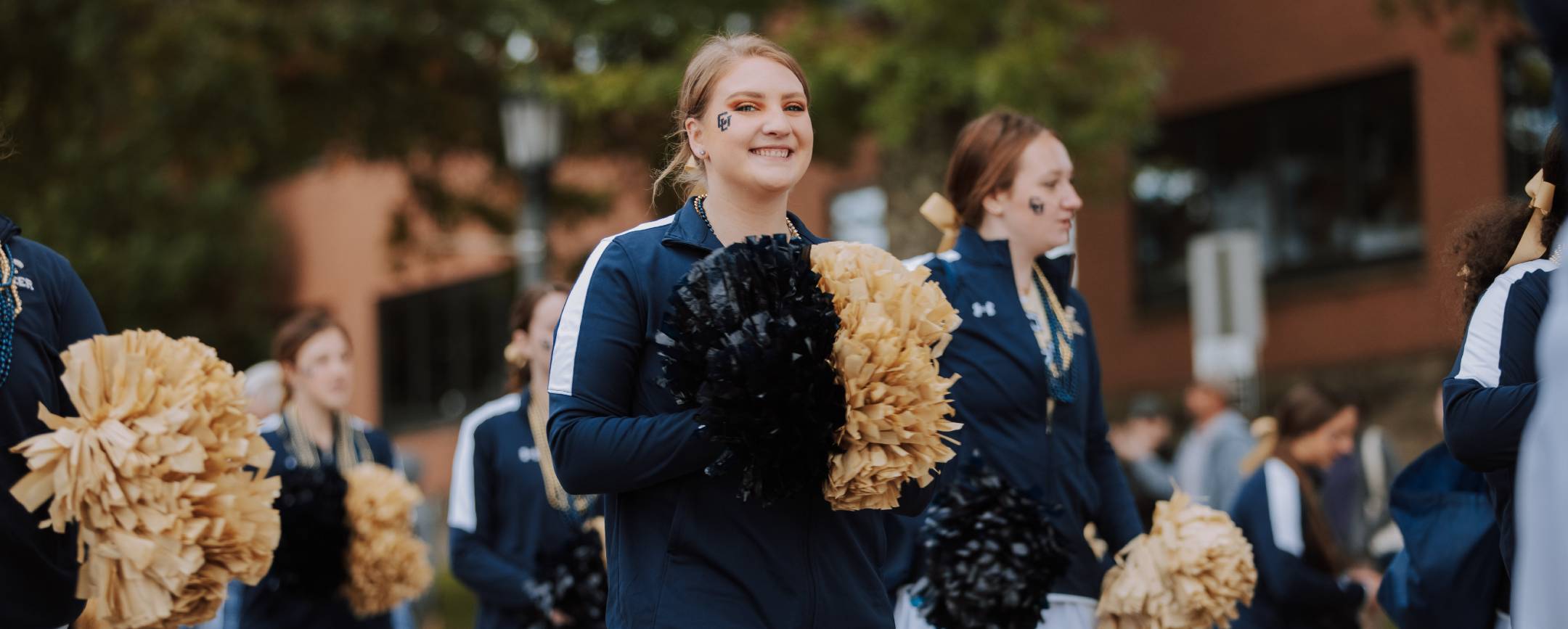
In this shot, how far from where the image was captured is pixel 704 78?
3898 mm

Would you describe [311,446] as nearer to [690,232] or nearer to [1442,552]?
[690,232]

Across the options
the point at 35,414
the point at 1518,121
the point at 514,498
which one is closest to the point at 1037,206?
the point at 514,498

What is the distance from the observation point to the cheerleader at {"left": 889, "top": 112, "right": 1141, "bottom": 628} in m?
5.15

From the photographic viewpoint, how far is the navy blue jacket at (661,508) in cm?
349

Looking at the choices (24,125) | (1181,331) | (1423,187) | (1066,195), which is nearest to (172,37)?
(24,125)

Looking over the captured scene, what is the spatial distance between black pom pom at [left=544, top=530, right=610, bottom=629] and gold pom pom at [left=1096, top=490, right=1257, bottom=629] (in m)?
1.91

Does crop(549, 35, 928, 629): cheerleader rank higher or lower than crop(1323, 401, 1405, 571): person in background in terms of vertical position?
higher

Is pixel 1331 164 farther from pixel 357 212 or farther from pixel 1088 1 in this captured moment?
pixel 357 212

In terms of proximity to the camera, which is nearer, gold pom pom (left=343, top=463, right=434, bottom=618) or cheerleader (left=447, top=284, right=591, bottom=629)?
cheerleader (left=447, top=284, right=591, bottom=629)

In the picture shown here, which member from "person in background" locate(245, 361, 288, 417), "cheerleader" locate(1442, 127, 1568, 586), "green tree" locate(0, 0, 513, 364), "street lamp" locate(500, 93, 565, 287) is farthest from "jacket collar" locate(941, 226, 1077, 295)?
"green tree" locate(0, 0, 513, 364)

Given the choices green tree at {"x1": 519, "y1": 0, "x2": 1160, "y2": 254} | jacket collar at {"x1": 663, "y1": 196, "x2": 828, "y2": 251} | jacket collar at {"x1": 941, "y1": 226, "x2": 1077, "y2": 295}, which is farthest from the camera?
green tree at {"x1": 519, "y1": 0, "x2": 1160, "y2": 254}

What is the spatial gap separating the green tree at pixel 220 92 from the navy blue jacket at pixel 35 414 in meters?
12.7

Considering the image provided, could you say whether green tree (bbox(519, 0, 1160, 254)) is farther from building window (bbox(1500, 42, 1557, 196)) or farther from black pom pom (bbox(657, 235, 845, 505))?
black pom pom (bbox(657, 235, 845, 505))

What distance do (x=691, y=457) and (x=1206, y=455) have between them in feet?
30.5
